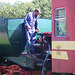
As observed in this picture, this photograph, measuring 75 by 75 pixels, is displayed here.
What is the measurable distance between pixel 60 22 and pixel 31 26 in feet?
8.13

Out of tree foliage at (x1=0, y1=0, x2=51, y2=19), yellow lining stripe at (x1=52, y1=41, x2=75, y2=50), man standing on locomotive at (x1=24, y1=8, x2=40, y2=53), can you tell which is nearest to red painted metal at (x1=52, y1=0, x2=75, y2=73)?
yellow lining stripe at (x1=52, y1=41, x2=75, y2=50)

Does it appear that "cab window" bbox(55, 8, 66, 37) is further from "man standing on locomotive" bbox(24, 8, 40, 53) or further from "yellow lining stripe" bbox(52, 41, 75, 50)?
"man standing on locomotive" bbox(24, 8, 40, 53)

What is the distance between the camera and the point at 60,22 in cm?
880

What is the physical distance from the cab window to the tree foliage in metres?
20.3

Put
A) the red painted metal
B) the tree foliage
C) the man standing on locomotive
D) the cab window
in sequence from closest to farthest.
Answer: the red painted metal
the cab window
the man standing on locomotive
the tree foliage

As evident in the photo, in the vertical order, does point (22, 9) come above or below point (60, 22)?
above

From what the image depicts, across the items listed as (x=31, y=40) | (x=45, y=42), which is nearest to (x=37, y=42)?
(x=31, y=40)

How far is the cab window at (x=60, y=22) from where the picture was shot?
8.76 metres

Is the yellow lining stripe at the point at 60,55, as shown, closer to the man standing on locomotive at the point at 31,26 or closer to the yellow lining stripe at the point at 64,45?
the yellow lining stripe at the point at 64,45

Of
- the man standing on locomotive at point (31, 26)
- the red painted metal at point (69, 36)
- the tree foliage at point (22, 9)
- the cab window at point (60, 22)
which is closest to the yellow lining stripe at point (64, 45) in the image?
the red painted metal at point (69, 36)

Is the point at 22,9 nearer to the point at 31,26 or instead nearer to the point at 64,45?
the point at 31,26

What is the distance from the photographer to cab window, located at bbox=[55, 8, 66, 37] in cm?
876

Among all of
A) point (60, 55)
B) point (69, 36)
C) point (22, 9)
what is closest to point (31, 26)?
point (60, 55)

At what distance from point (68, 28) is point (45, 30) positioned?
349 centimetres
